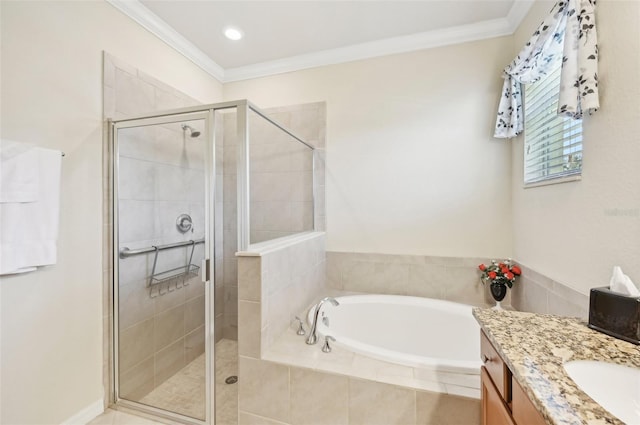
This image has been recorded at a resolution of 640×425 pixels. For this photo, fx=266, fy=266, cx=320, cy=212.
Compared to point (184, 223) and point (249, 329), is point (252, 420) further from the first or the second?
point (184, 223)

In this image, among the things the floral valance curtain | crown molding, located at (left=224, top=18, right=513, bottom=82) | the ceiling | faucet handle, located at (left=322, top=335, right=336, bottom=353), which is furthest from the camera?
crown molding, located at (left=224, top=18, right=513, bottom=82)

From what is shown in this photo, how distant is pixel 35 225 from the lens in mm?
1321

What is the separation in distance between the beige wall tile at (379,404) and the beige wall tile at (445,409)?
3 centimetres

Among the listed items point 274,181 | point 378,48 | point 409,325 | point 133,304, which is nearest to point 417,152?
point 378,48

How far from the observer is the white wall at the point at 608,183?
1004 millimetres

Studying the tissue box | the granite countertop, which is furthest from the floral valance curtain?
the granite countertop

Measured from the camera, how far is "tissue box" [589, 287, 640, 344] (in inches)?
32.6

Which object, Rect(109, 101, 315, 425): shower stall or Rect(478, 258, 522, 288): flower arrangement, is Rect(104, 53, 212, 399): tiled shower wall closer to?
Rect(109, 101, 315, 425): shower stall

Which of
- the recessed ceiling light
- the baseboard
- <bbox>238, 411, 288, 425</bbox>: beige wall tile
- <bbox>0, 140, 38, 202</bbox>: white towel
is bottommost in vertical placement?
the baseboard

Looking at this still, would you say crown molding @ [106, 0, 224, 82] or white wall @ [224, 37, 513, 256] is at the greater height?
crown molding @ [106, 0, 224, 82]

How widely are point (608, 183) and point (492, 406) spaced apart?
103 centimetres

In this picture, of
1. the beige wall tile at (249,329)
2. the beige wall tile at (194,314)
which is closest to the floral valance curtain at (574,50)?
the beige wall tile at (249,329)

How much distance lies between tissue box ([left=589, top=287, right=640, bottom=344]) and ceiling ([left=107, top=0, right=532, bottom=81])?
1.96 metres

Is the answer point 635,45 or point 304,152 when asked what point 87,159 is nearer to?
point 304,152
